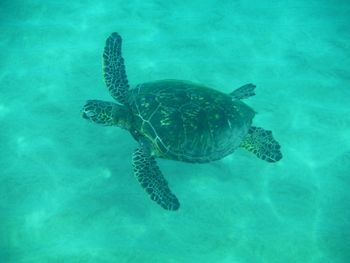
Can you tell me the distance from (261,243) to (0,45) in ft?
21.7

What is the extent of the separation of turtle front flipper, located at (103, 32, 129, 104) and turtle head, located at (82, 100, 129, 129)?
1.48 ft

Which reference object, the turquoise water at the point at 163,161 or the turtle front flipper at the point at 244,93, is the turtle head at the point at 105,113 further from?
the turtle front flipper at the point at 244,93

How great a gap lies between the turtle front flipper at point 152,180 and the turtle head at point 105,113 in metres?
0.60

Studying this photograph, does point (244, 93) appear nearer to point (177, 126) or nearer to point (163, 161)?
point (177, 126)

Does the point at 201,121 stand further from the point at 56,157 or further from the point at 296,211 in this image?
the point at 56,157

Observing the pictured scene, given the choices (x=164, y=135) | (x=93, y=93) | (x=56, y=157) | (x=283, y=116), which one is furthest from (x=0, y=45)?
(x=283, y=116)

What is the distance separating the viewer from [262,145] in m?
4.51

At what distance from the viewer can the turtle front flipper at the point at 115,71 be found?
505 centimetres

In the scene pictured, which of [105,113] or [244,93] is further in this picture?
[244,93]

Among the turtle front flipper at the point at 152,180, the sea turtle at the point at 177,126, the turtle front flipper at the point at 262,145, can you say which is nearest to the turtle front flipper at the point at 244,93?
the sea turtle at the point at 177,126

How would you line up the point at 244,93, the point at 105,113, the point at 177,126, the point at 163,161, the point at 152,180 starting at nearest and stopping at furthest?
the point at 152,180
the point at 177,126
the point at 105,113
the point at 163,161
the point at 244,93

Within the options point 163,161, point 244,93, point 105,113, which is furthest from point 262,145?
point 105,113

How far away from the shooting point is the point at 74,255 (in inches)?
140

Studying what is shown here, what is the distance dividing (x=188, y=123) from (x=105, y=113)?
4.47ft
